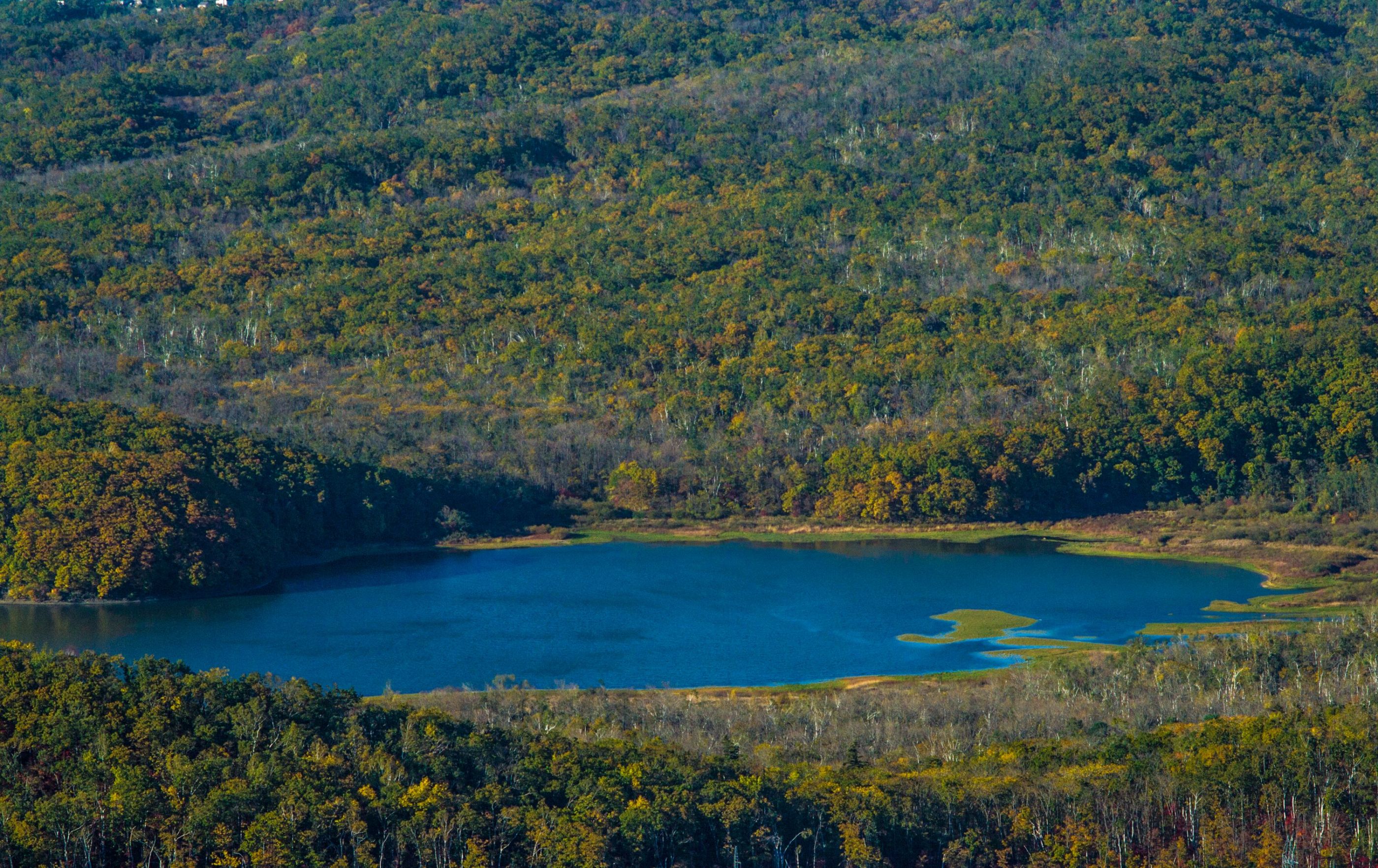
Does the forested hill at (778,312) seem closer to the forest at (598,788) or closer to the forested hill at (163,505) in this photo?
the forested hill at (163,505)

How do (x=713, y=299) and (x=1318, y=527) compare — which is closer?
(x=1318, y=527)

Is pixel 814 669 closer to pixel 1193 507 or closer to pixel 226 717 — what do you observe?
pixel 226 717

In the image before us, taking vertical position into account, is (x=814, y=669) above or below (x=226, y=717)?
below

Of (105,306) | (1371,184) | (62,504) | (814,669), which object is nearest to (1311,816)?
(814,669)

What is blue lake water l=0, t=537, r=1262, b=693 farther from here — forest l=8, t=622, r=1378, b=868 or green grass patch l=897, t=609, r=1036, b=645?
forest l=8, t=622, r=1378, b=868

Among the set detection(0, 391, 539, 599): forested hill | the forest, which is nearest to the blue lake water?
detection(0, 391, 539, 599): forested hill

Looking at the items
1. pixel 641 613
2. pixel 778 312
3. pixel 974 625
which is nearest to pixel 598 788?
pixel 641 613

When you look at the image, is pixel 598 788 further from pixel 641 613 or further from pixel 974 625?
pixel 974 625
